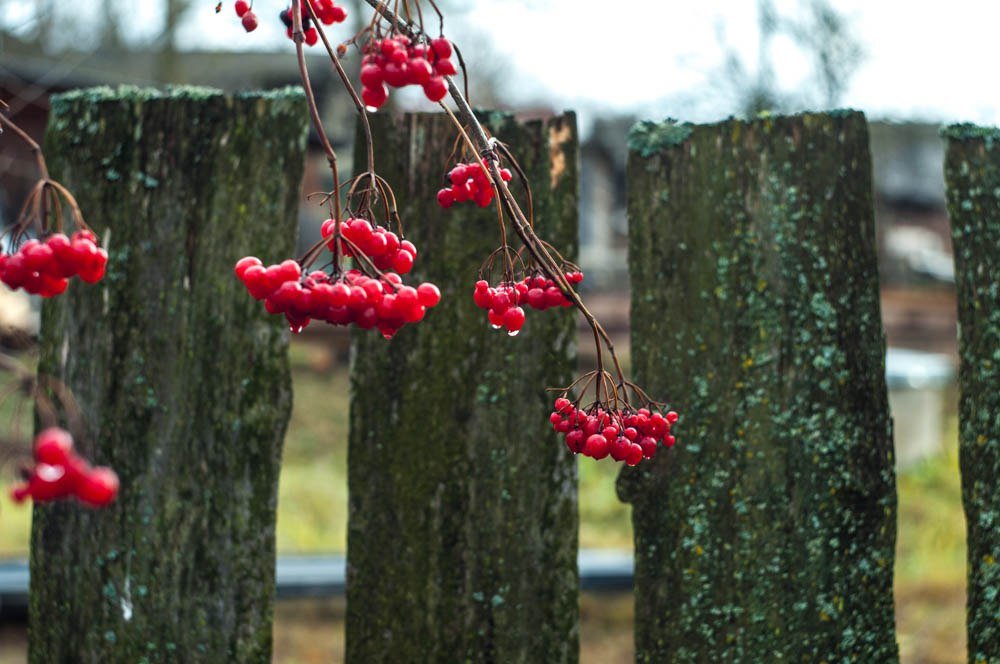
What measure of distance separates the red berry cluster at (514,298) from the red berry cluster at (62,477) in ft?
2.13

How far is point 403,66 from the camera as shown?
1.06 metres

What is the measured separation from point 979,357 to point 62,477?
1817mm

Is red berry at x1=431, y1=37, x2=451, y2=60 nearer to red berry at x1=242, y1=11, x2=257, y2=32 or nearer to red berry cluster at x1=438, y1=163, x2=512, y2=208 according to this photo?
red berry cluster at x1=438, y1=163, x2=512, y2=208

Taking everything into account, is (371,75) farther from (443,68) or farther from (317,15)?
(317,15)

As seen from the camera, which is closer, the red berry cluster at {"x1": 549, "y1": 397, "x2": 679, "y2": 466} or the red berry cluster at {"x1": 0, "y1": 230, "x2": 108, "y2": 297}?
the red berry cluster at {"x1": 0, "y1": 230, "x2": 108, "y2": 297}

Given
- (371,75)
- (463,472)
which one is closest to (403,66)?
(371,75)

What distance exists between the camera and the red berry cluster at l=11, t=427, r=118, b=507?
0.82 m

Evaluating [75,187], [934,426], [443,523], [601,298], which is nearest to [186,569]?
[443,523]

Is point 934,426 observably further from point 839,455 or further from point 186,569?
point 186,569

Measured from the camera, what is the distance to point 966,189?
1.92 meters

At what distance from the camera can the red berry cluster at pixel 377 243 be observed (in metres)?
1.19

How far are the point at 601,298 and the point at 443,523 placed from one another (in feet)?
36.5

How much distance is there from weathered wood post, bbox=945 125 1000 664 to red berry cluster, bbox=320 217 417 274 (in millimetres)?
1291

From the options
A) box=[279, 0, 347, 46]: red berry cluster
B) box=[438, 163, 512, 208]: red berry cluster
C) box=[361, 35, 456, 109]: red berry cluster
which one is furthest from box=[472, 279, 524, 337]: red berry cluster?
box=[279, 0, 347, 46]: red berry cluster
